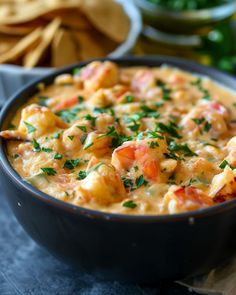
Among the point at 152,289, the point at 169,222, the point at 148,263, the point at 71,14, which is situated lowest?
the point at 152,289

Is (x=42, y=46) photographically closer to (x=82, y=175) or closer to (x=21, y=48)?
(x=21, y=48)

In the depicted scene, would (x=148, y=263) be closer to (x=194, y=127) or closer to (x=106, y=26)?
(x=194, y=127)

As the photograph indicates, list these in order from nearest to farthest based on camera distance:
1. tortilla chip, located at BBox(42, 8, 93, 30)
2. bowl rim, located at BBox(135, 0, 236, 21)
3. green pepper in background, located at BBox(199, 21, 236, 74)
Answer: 1. tortilla chip, located at BBox(42, 8, 93, 30)
2. green pepper in background, located at BBox(199, 21, 236, 74)
3. bowl rim, located at BBox(135, 0, 236, 21)

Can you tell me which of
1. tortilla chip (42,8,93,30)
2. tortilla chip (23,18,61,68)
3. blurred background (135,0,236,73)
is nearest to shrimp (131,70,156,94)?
tortilla chip (23,18,61,68)

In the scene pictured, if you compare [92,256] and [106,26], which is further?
[106,26]

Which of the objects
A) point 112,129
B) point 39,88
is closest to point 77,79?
point 39,88

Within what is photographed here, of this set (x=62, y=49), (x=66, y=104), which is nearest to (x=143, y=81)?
(x=66, y=104)

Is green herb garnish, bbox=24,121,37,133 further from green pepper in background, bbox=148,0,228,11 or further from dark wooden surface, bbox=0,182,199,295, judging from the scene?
green pepper in background, bbox=148,0,228,11

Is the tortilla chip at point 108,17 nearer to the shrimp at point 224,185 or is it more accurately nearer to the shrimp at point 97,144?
the shrimp at point 97,144

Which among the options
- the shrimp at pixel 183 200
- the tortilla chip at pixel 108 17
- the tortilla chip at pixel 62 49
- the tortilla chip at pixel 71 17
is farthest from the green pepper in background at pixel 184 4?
the shrimp at pixel 183 200
